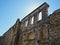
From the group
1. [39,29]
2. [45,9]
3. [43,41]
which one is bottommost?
[43,41]

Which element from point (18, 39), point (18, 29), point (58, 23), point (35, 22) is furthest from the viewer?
point (18, 29)

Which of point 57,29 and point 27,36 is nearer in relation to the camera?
point 57,29

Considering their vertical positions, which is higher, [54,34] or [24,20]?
[24,20]

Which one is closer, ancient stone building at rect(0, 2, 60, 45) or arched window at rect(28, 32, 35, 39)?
ancient stone building at rect(0, 2, 60, 45)

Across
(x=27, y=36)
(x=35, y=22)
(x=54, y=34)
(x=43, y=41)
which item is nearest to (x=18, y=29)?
(x=27, y=36)

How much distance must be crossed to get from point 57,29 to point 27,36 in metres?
5.03

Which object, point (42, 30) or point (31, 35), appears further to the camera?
point (31, 35)

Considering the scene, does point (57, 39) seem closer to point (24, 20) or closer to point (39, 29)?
point (39, 29)

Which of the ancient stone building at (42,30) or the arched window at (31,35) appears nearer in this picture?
the ancient stone building at (42,30)

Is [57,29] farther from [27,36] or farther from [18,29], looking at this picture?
[18,29]

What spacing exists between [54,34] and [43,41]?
149 centimetres

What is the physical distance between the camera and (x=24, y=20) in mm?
15812

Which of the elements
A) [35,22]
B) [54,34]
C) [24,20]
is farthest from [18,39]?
[54,34]

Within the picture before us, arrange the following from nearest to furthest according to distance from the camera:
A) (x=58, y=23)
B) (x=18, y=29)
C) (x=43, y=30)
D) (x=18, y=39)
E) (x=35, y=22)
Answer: (x=58, y=23)
(x=43, y=30)
(x=35, y=22)
(x=18, y=39)
(x=18, y=29)
